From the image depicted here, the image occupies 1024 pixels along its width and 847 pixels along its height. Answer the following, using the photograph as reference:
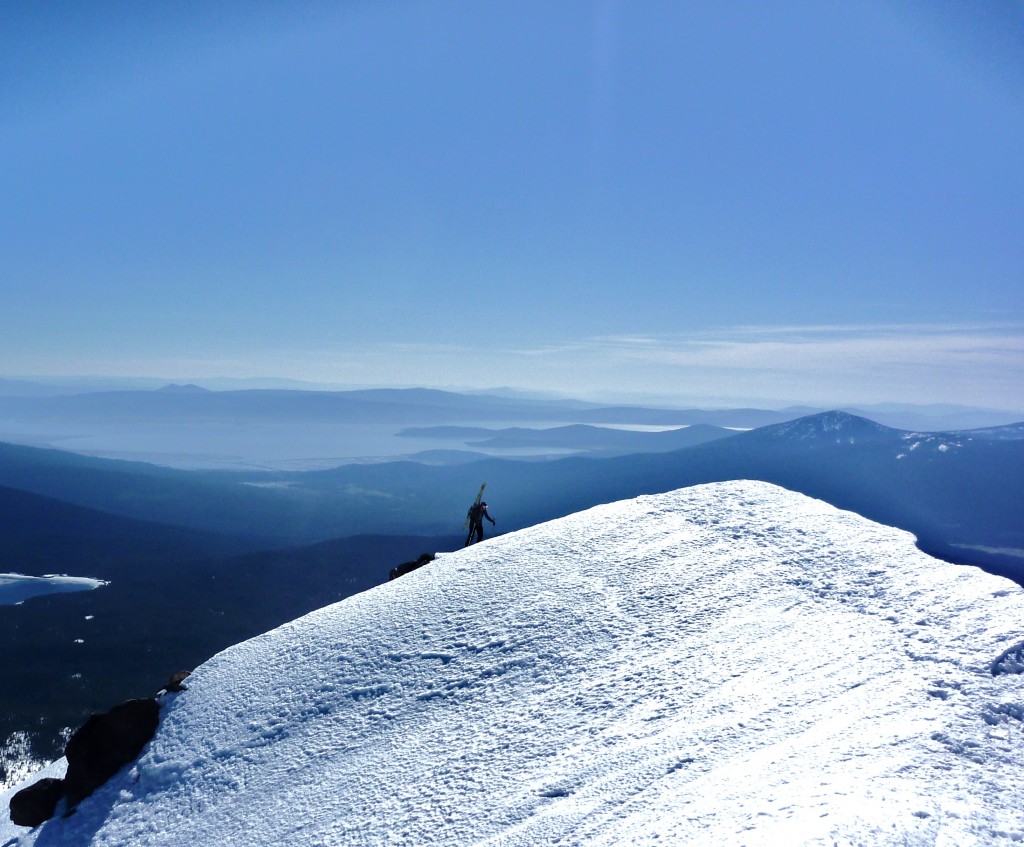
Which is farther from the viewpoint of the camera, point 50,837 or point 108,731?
point 108,731

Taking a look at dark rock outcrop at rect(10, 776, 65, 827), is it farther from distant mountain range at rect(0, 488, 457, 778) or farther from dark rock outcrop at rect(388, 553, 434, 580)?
distant mountain range at rect(0, 488, 457, 778)

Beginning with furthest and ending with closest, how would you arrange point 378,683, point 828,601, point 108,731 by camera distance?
point 108,731
point 378,683
point 828,601

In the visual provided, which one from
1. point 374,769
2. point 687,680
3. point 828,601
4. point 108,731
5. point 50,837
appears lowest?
point 50,837

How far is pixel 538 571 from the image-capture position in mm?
21406

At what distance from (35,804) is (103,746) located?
221 cm

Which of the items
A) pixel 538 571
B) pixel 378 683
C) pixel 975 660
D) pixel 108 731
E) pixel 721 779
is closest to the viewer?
pixel 721 779

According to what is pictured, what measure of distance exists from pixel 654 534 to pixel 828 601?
7.11m

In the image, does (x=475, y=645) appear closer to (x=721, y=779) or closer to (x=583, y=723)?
(x=583, y=723)

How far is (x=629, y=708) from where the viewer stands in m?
13.7

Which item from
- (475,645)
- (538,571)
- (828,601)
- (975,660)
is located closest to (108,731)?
(475,645)

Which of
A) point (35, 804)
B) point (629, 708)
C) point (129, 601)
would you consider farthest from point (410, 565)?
point (129, 601)

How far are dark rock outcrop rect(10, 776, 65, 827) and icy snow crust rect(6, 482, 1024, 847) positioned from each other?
114 cm

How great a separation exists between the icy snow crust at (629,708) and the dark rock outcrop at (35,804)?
44.8 inches

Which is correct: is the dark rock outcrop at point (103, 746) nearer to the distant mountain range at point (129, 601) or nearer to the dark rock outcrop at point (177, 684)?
the dark rock outcrop at point (177, 684)
